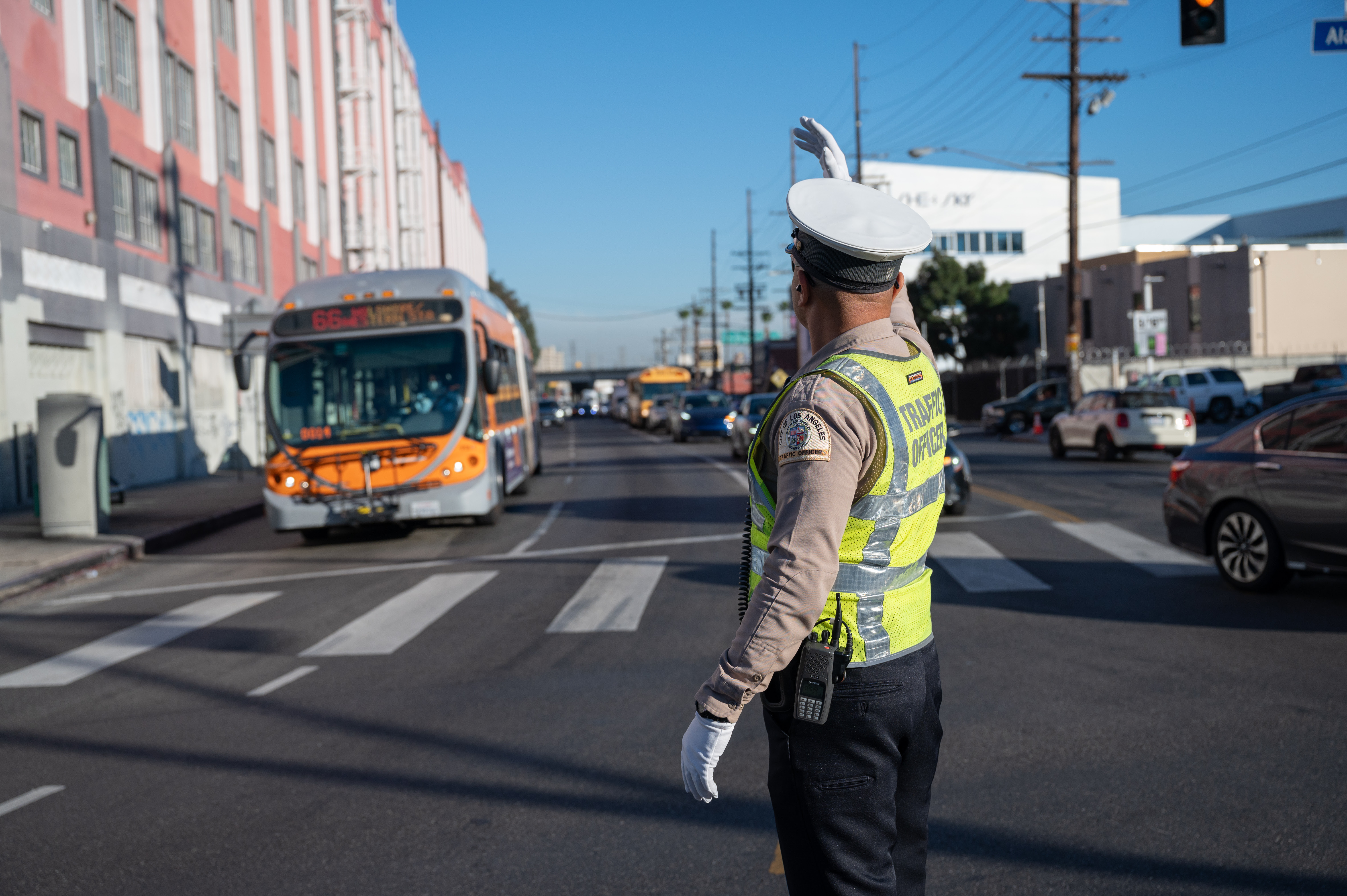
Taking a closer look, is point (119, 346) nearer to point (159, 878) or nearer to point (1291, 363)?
point (159, 878)

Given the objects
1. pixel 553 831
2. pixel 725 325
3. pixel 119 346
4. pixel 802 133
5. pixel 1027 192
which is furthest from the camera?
pixel 725 325

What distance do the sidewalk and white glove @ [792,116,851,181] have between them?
35.5 ft

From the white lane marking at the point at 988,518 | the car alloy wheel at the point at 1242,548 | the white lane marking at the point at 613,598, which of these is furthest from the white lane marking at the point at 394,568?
the car alloy wheel at the point at 1242,548

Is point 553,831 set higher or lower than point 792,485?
lower

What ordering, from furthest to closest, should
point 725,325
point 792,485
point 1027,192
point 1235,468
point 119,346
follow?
point 725,325 < point 1027,192 < point 119,346 < point 1235,468 < point 792,485

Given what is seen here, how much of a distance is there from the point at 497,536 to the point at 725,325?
11756 centimetres

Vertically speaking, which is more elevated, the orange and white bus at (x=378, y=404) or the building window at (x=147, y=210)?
the building window at (x=147, y=210)

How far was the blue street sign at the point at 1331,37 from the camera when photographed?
15.0 meters

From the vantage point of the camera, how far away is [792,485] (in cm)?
238

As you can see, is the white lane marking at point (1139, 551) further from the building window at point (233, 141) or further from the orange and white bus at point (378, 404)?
the building window at point (233, 141)

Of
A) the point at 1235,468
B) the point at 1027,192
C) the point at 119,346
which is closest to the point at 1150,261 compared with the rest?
the point at 1027,192

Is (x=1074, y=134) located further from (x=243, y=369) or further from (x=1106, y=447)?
(x=243, y=369)

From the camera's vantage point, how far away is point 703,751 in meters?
2.46

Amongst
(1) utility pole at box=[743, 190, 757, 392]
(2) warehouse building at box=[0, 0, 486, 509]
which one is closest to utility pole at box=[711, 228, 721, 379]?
(1) utility pole at box=[743, 190, 757, 392]
